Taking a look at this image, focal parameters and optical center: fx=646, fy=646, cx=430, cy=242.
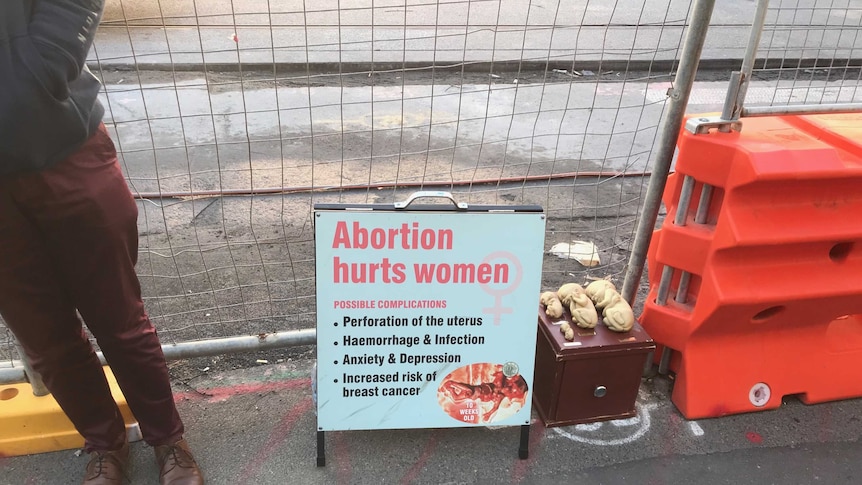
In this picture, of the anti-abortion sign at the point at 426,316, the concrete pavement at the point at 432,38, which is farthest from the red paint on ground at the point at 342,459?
the concrete pavement at the point at 432,38

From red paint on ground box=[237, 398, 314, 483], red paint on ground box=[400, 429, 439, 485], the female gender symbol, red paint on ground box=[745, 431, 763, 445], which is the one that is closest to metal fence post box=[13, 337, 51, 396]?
red paint on ground box=[237, 398, 314, 483]

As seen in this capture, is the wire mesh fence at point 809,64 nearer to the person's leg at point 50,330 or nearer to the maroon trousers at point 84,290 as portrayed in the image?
the maroon trousers at point 84,290

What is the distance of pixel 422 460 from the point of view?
2.68 metres

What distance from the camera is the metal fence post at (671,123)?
2473 mm

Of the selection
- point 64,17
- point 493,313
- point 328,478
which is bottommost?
point 328,478

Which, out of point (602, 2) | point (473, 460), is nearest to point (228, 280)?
point (473, 460)

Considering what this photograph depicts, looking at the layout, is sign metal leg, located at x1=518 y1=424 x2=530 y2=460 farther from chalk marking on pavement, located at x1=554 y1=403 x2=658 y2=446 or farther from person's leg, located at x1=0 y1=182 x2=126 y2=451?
person's leg, located at x1=0 y1=182 x2=126 y2=451

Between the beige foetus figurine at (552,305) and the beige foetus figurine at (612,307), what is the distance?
0.51ft

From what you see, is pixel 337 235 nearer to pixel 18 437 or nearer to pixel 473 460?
pixel 473 460

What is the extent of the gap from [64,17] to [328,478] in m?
1.85

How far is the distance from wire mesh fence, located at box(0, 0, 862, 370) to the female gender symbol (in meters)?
1.07

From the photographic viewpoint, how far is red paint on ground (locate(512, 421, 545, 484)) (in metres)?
2.62

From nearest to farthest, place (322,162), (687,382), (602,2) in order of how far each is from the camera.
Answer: (687,382), (322,162), (602,2)

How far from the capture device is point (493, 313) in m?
2.50
